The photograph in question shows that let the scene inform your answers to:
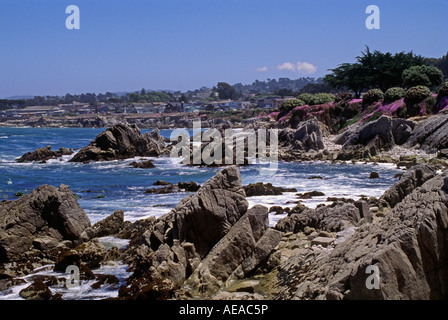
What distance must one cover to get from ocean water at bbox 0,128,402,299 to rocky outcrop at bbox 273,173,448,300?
5581 millimetres

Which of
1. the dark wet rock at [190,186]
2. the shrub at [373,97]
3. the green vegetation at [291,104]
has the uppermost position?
the shrub at [373,97]

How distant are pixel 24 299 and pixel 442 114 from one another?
37649 millimetres

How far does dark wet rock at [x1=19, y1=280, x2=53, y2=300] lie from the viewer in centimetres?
1091

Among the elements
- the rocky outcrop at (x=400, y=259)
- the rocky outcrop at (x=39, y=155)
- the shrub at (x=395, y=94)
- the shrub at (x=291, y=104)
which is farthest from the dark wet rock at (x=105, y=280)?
the shrub at (x=291, y=104)

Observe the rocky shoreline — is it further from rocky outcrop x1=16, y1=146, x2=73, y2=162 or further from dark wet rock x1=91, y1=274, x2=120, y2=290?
rocky outcrop x1=16, y1=146, x2=73, y2=162

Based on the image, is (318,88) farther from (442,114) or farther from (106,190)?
(106,190)

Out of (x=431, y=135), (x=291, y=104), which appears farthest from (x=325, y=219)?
(x=291, y=104)

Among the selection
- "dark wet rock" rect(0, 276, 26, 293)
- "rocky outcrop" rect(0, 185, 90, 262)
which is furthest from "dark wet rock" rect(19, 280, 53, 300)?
"rocky outcrop" rect(0, 185, 90, 262)

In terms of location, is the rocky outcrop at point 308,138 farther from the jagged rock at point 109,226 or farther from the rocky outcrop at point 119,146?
the jagged rock at point 109,226

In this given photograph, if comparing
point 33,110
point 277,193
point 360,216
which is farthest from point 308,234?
point 33,110

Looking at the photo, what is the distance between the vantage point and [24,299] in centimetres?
1084

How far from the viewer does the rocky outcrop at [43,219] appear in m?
14.4

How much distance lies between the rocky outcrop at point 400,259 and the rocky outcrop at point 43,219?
9.06m

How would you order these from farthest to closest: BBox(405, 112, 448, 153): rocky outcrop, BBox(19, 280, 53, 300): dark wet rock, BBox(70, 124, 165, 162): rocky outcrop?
BBox(70, 124, 165, 162): rocky outcrop < BBox(405, 112, 448, 153): rocky outcrop < BBox(19, 280, 53, 300): dark wet rock
